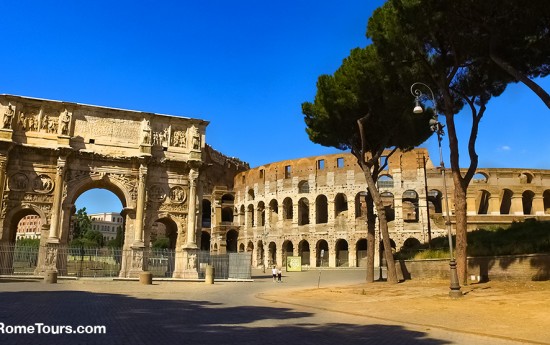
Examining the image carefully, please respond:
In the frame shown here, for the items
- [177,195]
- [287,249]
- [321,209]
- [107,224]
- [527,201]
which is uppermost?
[107,224]

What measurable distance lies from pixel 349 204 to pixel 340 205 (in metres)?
3.38

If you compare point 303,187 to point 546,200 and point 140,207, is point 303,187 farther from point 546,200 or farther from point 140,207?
point 140,207

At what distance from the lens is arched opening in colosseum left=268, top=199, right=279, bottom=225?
1852 inches

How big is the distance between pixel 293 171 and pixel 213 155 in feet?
50.0

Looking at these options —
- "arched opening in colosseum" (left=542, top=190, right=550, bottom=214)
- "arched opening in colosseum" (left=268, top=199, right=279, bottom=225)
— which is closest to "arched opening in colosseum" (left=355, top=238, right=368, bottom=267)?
"arched opening in colosseum" (left=268, top=199, right=279, bottom=225)

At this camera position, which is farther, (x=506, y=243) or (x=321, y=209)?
(x=321, y=209)

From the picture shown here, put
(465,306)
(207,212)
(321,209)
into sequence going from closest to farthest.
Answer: (465,306)
(321,209)
(207,212)

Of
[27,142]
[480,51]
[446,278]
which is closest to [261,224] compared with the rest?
[27,142]

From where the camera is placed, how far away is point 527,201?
4178 cm

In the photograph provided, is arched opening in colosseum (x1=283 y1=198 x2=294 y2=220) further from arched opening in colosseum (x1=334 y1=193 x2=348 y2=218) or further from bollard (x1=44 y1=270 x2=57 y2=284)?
bollard (x1=44 y1=270 x2=57 y2=284)

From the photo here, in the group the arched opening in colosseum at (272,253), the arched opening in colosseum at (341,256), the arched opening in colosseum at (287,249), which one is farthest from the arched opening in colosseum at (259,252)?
the arched opening in colosseum at (341,256)

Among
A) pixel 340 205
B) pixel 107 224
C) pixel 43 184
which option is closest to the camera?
pixel 43 184

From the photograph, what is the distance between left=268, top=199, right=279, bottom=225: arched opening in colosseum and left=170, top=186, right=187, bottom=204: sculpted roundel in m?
22.0

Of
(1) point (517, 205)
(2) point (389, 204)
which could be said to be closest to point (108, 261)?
(2) point (389, 204)
